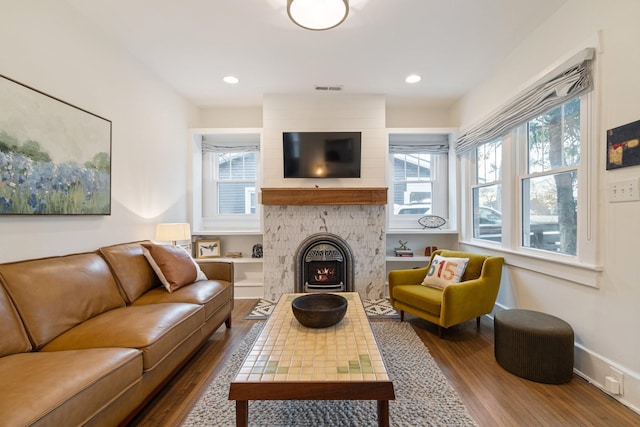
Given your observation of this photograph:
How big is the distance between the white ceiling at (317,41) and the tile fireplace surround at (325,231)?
159cm

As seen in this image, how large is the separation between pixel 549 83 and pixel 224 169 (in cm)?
394

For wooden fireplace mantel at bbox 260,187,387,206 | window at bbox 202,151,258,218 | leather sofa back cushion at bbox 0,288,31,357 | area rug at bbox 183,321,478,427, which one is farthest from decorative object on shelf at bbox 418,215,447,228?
leather sofa back cushion at bbox 0,288,31,357

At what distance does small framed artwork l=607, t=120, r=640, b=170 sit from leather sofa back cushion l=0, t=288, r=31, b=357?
137 inches

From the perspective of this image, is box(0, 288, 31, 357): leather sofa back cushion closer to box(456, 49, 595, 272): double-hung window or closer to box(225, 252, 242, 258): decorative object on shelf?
box(225, 252, 242, 258): decorative object on shelf

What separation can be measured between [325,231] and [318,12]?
2442mm

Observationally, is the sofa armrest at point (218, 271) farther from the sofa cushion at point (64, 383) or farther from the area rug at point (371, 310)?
the sofa cushion at point (64, 383)

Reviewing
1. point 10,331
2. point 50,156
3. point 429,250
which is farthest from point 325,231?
point 10,331

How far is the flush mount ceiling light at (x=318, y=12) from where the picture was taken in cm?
187

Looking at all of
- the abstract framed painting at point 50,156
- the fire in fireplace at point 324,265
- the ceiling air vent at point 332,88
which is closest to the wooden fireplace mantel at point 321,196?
the fire in fireplace at point 324,265

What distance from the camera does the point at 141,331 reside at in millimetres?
1599

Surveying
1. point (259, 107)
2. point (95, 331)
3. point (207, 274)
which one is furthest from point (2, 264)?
point (259, 107)

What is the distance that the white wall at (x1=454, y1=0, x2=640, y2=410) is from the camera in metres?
1.65

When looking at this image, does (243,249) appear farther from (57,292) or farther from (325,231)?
(57,292)

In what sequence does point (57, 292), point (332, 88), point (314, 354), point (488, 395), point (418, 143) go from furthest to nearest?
point (418, 143)
point (332, 88)
point (488, 395)
point (57, 292)
point (314, 354)
